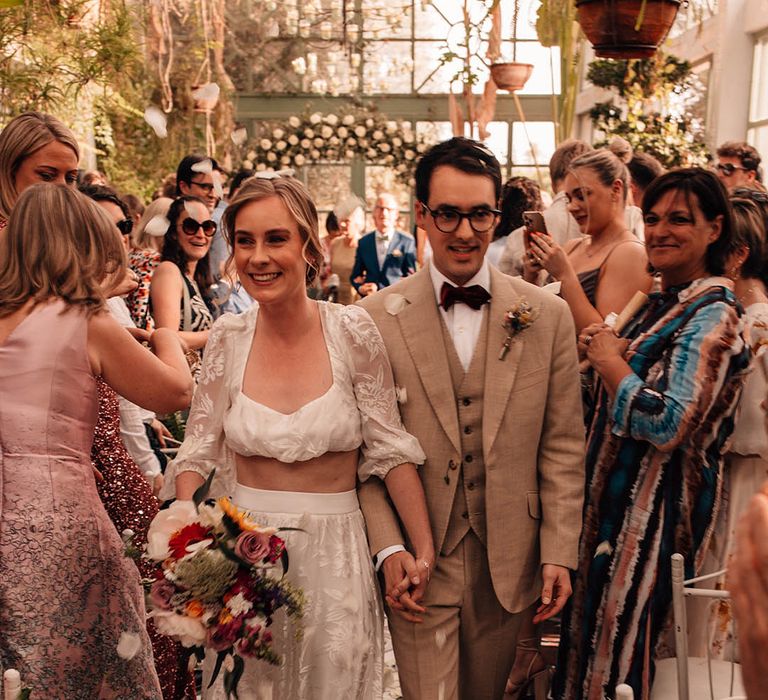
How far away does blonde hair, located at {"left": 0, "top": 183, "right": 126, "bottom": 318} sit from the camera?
2.38m

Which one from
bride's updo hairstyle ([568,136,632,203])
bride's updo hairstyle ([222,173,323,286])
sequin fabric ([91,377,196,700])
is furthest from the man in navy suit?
bride's updo hairstyle ([222,173,323,286])

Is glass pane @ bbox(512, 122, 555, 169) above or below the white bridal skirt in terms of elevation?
below

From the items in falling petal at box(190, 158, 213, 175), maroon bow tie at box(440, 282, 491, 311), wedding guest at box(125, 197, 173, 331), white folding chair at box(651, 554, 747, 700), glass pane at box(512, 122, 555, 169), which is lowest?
glass pane at box(512, 122, 555, 169)

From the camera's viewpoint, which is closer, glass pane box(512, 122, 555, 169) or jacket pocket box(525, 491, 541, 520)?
jacket pocket box(525, 491, 541, 520)

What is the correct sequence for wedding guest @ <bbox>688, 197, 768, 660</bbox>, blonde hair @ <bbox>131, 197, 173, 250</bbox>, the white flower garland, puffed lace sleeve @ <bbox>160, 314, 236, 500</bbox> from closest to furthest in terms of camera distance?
puffed lace sleeve @ <bbox>160, 314, 236, 500</bbox> → wedding guest @ <bbox>688, 197, 768, 660</bbox> → blonde hair @ <bbox>131, 197, 173, 250</bbox> → the white flower garland

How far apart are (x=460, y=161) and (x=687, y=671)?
4.27ft

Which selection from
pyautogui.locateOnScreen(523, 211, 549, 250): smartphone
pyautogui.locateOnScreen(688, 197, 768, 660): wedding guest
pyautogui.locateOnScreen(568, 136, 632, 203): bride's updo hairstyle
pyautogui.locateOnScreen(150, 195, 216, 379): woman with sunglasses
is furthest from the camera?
pyautogui.locateOnScreen(150, 195, 216, 379): woman with sunglasses

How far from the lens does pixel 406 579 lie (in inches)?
93.3

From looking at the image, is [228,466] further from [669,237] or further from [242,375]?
[669,237]

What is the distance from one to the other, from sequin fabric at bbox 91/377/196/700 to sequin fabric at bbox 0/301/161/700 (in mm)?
375

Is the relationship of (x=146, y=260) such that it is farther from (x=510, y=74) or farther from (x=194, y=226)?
(x=510, y=74)

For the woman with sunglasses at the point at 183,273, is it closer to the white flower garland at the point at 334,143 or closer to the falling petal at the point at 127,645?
the falling petal at the point at 127,645

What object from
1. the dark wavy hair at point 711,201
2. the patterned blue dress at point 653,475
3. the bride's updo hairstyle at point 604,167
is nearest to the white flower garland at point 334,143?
the bride's updo hairstyle at point 604,167

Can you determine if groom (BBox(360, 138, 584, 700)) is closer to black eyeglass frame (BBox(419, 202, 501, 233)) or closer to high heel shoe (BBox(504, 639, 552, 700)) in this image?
black eyeglass frame (BBox(419, 202, 501, 233))
